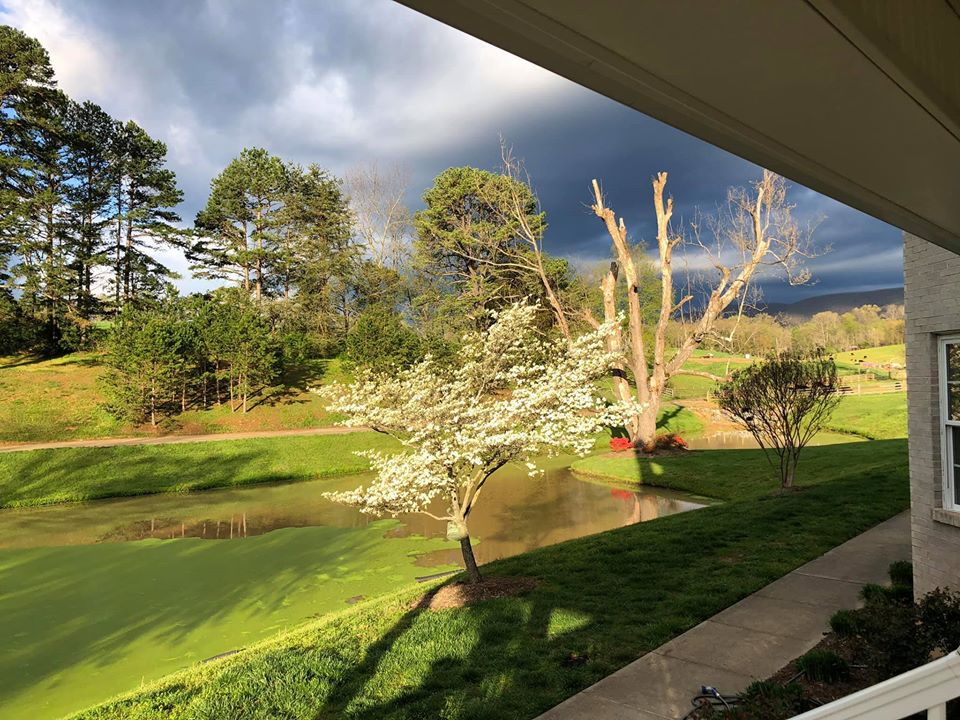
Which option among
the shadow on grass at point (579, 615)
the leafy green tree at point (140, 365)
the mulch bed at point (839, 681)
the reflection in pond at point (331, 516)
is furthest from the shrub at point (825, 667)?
the leafy green tree at point (140, 365)

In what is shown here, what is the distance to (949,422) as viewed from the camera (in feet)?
16.8

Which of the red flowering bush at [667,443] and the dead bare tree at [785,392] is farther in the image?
the red flowering bush at [667,443]

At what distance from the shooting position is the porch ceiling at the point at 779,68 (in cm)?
110

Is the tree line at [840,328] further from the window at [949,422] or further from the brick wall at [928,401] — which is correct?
the window at [949,422]

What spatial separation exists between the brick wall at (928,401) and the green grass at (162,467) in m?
19.3

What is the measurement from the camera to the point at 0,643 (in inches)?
306

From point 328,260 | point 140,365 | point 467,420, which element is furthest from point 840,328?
point 467,420

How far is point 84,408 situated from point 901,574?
30.1 meters

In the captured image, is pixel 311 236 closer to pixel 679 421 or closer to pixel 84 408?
pixel 84 408

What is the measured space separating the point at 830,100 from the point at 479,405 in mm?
7060

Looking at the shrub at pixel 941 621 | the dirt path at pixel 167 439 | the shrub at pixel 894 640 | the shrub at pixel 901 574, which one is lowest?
the dirt path at pixel 167 439

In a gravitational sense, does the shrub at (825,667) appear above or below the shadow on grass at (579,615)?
above

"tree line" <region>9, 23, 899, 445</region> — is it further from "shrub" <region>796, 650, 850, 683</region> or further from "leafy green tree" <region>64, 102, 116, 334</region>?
"shrub" <region>796, 650, 850, 683</region>

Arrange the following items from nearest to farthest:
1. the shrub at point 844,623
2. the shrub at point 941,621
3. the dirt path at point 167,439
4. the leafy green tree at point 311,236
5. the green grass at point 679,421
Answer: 1. the shrub at point 941,621
2. the shrub at point 844,623
3. the dirt path at point 167,439
4. the green grass at point 679,421
5. the leafy green tree at point 311,236
